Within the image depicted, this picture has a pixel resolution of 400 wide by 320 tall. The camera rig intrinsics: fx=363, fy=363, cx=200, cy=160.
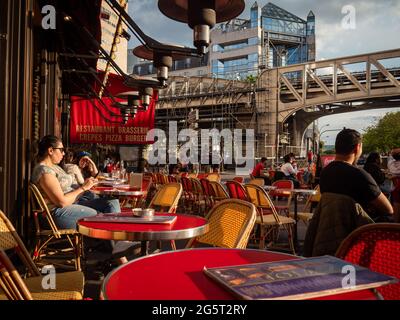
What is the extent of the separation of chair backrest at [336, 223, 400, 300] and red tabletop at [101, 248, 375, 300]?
31 cm

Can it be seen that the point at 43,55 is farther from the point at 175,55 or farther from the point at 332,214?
the point at 332,214

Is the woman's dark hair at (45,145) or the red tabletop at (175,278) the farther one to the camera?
the woman's dark hair at (45,145)

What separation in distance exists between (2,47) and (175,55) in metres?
2.01

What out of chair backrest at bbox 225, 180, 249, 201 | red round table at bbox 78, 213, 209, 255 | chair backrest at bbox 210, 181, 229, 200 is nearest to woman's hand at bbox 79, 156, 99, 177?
chair backrest at bbox 210, 181, 229, 200

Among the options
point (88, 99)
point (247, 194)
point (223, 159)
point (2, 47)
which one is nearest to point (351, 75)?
point (223, 159)

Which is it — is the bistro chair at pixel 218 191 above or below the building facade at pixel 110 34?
below

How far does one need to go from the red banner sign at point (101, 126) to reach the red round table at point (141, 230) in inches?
281

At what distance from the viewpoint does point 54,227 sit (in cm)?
356

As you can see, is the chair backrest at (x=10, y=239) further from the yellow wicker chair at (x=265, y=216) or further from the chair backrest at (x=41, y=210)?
the yellow wicker chair at (x=265, y=216)

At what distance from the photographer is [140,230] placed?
2.07 m

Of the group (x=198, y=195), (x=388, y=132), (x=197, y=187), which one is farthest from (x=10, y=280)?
(x=388, y=132)

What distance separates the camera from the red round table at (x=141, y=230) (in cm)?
204

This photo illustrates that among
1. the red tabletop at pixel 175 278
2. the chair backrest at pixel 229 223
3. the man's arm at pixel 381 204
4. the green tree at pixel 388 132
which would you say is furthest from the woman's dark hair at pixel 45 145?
the green tree at pixel 388 132

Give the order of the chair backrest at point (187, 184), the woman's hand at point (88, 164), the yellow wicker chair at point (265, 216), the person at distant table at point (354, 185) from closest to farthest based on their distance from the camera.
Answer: the person at distant table at point (354, 185)
the yellow wicker chair at point (265, 216)
the woman's hand at point (88, 164)
the chair backrest at point (187, 184)
